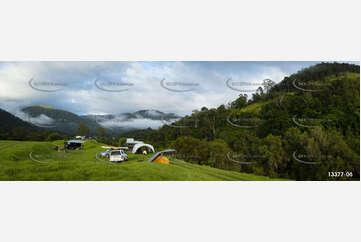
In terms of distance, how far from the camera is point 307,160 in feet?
14.3

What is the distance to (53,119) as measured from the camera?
4719 millimetres

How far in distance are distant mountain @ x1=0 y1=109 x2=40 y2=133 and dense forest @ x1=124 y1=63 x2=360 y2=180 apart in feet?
11.4

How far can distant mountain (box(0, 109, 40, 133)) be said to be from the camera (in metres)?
4.43

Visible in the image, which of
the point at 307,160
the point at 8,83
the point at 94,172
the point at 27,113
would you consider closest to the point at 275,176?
the point at 307,160

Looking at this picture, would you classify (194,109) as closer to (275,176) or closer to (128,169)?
(128,169)

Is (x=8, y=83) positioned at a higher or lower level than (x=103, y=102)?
higher

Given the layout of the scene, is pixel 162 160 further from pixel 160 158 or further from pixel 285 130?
pixel 285 130

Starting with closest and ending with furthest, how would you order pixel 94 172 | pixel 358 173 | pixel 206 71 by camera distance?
pixel 94 172, pixel 358 173, pixel 206 71

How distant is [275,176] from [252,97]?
226 centimetres

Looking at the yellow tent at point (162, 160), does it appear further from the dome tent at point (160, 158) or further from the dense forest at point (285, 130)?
the dense forest at point (285, 130)

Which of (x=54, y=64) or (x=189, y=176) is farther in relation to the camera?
(x=54, y=64)

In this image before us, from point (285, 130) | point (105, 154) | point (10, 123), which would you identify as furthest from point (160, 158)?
point (10, 123)

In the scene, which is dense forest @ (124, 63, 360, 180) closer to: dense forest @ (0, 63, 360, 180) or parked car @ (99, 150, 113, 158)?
dense forest @ (0, 63, 360, 180)

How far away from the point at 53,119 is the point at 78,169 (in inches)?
76.4
